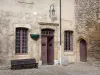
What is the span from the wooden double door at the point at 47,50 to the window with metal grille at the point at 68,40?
1.16 m

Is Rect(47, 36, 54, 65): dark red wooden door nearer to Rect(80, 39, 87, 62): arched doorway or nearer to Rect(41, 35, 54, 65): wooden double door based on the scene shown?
Rect(41, 35, 54, 65): wooden double door

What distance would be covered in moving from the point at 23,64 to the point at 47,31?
334 cm

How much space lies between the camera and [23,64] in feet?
46.9

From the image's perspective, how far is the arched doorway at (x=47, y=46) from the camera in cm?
1619

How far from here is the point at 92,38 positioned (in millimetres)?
16219

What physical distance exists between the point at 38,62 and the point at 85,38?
3861mm

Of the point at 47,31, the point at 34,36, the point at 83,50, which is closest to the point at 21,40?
the point at 34,36

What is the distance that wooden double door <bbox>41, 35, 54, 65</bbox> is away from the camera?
16203 mm

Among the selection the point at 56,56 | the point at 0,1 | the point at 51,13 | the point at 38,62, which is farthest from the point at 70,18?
the point at 0,1

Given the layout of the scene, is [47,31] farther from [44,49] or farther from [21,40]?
[21,40]

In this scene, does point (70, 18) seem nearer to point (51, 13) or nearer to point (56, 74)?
point (51, 13)

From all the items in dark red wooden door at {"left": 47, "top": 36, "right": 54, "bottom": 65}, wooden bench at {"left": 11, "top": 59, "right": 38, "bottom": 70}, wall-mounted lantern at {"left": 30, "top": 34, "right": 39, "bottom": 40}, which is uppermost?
wall-mounted lantern at {"left": 30, "top": 34, "right": 39, "bottom": 40}

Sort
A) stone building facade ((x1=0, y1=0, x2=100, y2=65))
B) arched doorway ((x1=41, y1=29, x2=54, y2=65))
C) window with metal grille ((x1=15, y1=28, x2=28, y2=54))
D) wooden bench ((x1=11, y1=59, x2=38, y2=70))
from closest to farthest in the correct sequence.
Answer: wooden bench ((x1=11, y1=59, x2=38, y2=70)) → stone building facade ((x1=0, y1=0, x2=100, y2=65)) → window with metal grille ((x1=15, y1=28, x2=28, y2=54)) → arched doorway ((x1=41, y1=29, x2=54, y2=65))

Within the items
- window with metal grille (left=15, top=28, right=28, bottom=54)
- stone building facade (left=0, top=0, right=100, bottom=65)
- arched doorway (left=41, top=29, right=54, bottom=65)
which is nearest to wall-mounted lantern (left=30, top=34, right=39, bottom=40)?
stone building facade (left=0, top=0, right=100, bottom=65)
